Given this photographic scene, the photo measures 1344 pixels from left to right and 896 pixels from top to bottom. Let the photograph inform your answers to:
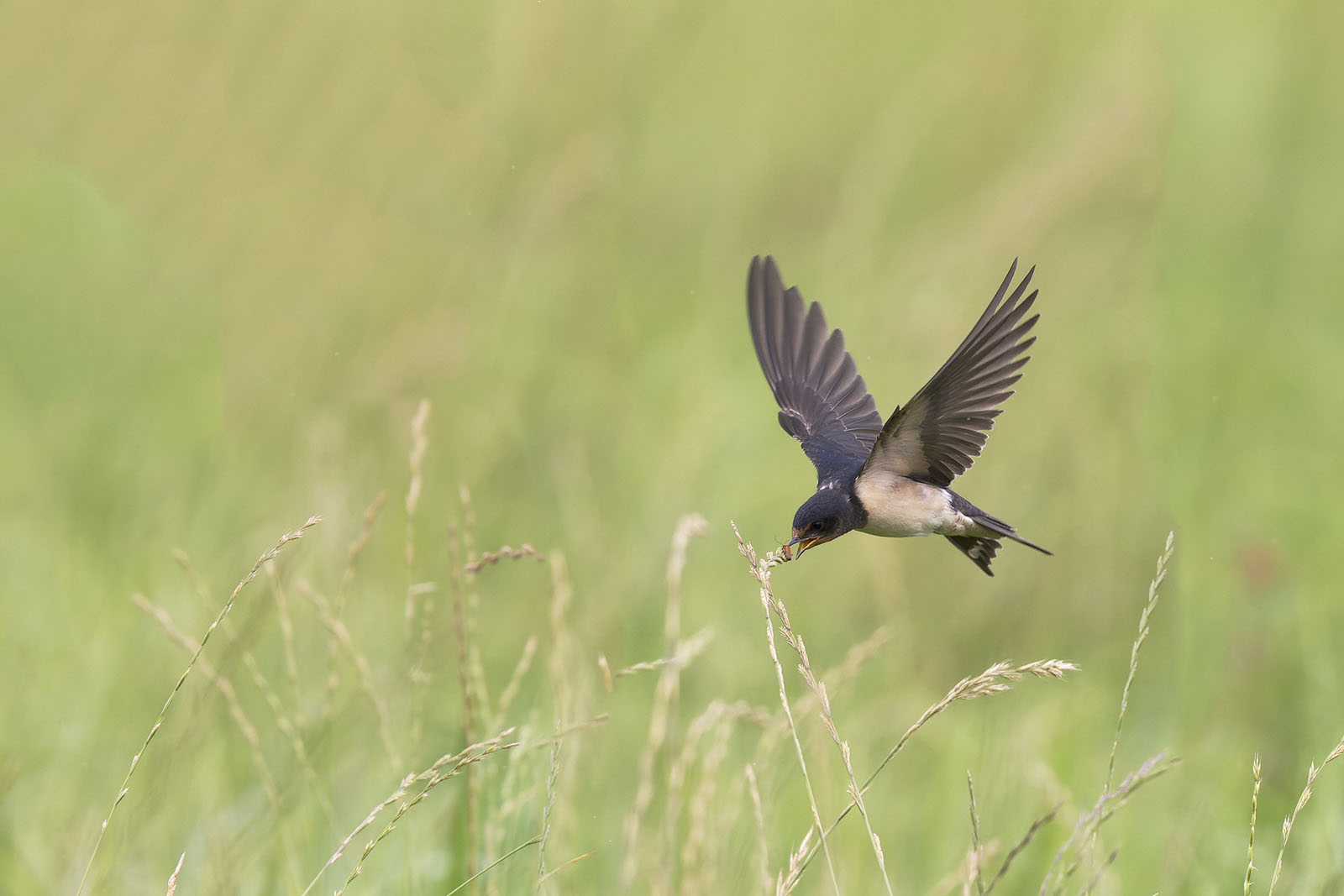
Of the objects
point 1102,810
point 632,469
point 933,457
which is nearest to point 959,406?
point 933,457

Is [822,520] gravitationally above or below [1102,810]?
above

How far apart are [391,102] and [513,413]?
2380mm

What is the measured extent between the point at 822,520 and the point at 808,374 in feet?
3.88

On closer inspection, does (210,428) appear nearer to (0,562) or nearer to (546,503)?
(0,562)

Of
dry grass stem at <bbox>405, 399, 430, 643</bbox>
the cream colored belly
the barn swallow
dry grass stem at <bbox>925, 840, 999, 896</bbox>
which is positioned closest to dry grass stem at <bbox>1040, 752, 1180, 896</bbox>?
dry grass stem at <bbox>925, 840, 999, 896</bbox>

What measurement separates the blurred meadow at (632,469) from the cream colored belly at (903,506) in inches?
13.6

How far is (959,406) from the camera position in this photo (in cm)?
186

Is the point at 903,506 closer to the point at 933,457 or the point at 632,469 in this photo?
the point at 933,457

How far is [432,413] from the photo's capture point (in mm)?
4680

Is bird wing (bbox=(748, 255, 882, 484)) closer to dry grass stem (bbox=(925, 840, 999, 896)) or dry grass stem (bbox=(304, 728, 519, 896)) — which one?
dry grass stem (bbox=(925, 840, 999, 896))

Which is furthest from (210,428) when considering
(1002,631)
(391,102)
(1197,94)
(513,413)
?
(1197,94)

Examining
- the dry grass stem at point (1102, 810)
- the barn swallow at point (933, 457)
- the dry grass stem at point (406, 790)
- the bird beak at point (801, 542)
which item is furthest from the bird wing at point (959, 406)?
the dry grass stem at point (406, 790)

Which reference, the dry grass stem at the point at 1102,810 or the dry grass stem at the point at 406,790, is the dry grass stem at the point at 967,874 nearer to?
the dry grass stem at the point at 1102,810

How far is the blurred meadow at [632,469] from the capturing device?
2.82 m
